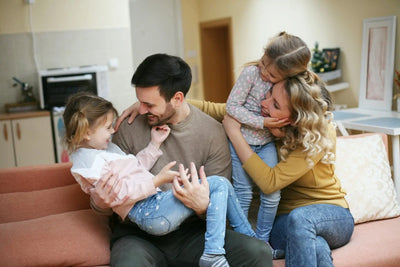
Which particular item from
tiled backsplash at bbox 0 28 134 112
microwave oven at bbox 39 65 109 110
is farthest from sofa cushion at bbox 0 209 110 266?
tiled backsplash at bbox 0 28 134 112

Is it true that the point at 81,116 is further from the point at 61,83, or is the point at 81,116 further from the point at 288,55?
the point at 61,83

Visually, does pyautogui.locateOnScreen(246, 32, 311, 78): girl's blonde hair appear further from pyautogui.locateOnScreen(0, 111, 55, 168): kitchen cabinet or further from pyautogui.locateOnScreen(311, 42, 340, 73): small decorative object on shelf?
pyautogui.locateOnScreen(0, 111, 55, 168): kitchen cabinet

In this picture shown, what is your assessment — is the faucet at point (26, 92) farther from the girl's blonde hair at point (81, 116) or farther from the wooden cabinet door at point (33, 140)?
the girl's blonde hair at point (81, 116)

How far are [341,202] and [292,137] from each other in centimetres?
39

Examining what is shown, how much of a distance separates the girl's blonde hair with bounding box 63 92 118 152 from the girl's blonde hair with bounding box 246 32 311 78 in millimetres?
748

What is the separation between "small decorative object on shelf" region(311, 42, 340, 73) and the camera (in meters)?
4.41

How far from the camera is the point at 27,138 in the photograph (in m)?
5.06

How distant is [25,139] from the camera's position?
16.6 feet

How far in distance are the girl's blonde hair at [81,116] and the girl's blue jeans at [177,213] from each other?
1.22 feet

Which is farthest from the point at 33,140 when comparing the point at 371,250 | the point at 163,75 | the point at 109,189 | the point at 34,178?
the point at 371,250

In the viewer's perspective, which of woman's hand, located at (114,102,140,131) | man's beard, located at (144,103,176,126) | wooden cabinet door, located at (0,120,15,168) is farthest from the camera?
wooden cabinet door, located at (0,120,15,168)

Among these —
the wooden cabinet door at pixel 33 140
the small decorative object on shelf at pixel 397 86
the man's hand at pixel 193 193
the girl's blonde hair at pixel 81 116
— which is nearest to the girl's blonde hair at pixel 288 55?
the man's hand at pixel 193 193

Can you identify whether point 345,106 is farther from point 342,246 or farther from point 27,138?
point 27,138

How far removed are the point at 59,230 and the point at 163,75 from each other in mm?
802
